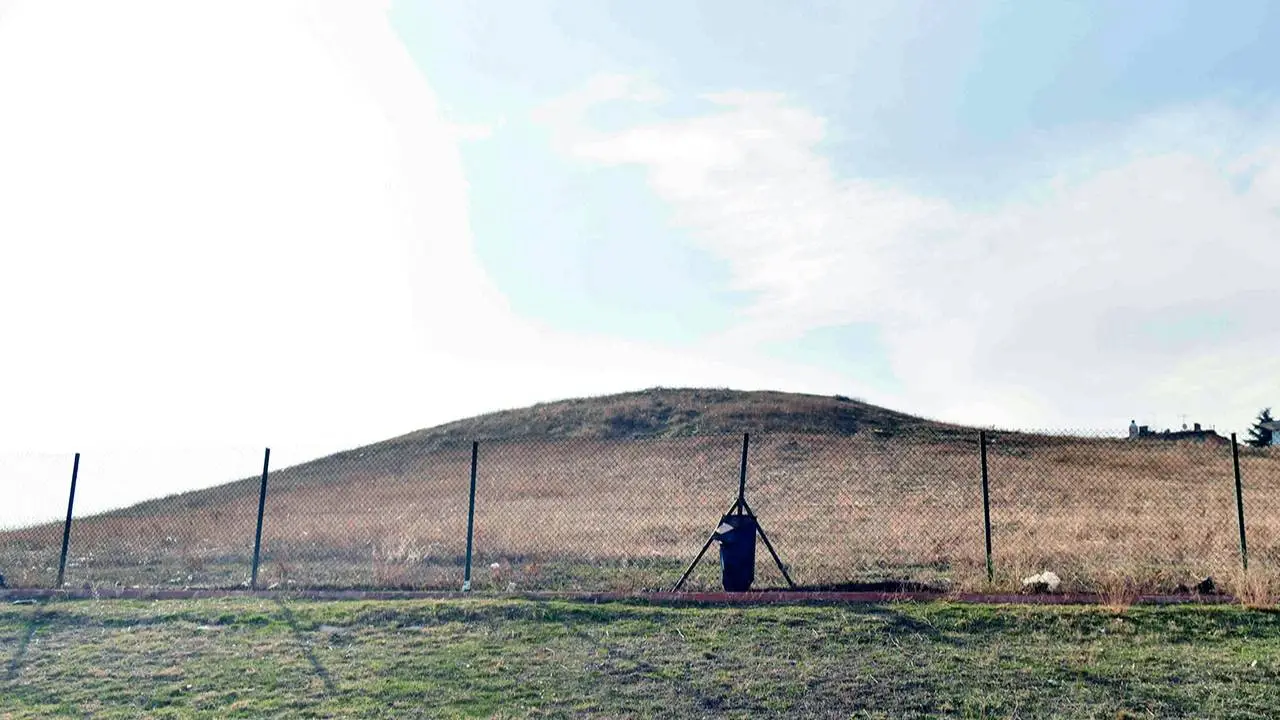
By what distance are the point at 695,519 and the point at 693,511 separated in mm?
1628

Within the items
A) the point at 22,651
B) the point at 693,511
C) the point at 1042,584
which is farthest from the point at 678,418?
the point at 22,651

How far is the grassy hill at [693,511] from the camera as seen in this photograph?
12977 millimetres

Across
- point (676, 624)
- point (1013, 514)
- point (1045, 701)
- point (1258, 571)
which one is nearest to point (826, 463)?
point (1013, 514)

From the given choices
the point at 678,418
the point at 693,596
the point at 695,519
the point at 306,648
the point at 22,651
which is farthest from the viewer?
the point at 678,418

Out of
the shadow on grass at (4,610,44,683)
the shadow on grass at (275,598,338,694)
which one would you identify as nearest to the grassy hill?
the shadow on grass at (275,598,338,694)

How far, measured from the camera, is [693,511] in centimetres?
2231

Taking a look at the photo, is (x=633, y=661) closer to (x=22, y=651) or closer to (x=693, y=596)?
(x=693, y=596)

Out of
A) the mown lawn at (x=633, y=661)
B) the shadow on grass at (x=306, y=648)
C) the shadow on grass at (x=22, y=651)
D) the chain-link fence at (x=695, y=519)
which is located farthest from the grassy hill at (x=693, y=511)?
the shadow on grass at (x=22, y=651)

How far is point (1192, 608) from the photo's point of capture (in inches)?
337

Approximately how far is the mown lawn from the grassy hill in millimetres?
1797

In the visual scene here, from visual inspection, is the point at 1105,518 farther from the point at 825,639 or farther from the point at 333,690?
the point at 333,690

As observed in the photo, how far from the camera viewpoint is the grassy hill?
13.0 meters

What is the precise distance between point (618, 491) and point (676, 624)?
59.9 ft

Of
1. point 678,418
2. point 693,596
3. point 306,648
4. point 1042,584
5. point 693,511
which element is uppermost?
point 678,418
